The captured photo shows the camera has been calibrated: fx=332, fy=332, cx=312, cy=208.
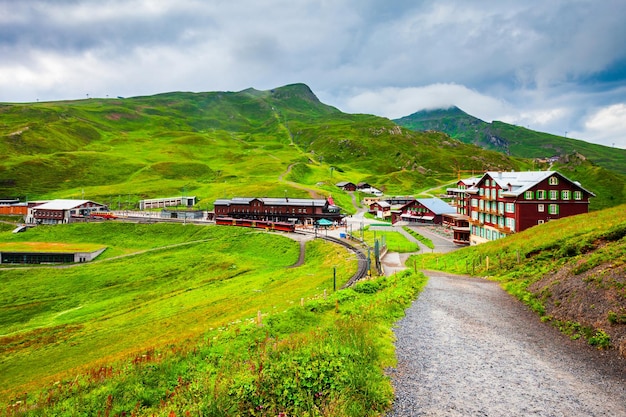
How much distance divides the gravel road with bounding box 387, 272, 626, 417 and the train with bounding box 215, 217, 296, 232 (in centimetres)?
7212

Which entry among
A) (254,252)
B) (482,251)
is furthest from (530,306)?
(254,252)

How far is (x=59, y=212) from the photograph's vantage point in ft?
380

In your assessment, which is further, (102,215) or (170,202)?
(170,202)

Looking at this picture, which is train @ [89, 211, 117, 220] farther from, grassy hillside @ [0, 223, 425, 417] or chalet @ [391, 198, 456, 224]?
chalet @ [391, 198, 456, 224]

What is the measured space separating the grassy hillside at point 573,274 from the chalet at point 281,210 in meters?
62.3

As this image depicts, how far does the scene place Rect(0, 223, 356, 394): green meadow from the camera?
30.0m

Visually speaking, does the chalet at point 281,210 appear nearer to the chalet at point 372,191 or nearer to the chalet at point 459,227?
the chalet at point 459,227

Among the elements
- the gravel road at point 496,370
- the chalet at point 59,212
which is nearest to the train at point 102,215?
the chalet at point 59,212

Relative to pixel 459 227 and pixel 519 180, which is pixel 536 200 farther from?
pixel 459 227

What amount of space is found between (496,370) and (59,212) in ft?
461

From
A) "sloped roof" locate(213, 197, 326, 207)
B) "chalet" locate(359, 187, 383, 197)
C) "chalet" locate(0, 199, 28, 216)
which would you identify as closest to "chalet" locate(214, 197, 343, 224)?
"sloped roof" locate(213, 197, 326, 207)

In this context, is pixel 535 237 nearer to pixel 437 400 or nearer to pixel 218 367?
pixel 437 400

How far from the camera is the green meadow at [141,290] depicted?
98.4ft

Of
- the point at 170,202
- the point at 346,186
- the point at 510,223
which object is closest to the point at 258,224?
the point at 170,202
